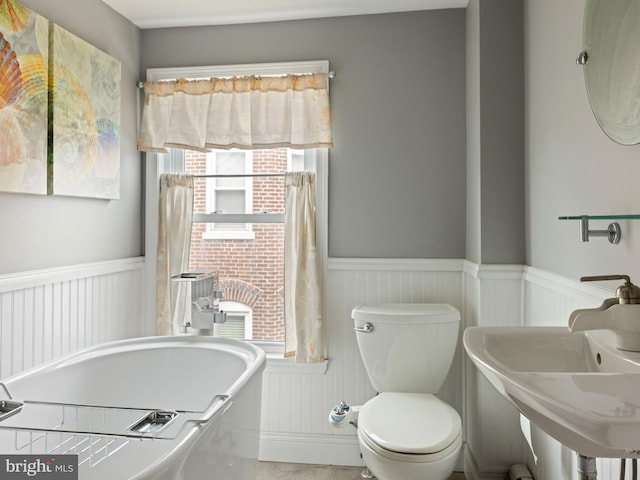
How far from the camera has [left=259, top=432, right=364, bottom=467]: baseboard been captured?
2590 millimetres

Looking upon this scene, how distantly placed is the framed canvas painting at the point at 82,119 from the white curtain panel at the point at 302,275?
973mm

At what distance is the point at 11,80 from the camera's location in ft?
6.06

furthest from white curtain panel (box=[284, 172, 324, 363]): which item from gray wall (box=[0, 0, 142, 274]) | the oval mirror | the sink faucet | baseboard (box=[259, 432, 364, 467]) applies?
the sink faucet

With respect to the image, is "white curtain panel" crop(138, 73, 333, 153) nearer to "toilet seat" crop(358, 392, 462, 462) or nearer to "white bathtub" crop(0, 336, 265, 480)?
"white bathtub" crop(0, 336, 265, 480)

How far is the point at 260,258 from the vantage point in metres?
2.79

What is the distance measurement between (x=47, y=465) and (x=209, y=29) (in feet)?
7.90

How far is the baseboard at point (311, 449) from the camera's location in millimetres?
2590

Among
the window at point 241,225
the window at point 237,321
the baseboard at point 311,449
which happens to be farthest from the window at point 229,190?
the baseboard at point 311,449

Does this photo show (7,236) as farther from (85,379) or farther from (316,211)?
(316,211)

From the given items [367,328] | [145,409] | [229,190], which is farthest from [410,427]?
[229,190]

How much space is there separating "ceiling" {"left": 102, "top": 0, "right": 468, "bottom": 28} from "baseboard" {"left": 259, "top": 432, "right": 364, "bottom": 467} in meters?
2.36

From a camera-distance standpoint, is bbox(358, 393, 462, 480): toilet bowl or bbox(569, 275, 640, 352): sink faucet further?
bbox(358, 393, 462, 480): toilet bowl

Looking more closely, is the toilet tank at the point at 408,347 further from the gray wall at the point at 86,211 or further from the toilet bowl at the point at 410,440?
the gray wall at the point at 86,211

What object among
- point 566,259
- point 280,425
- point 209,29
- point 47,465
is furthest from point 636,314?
point 209,29
